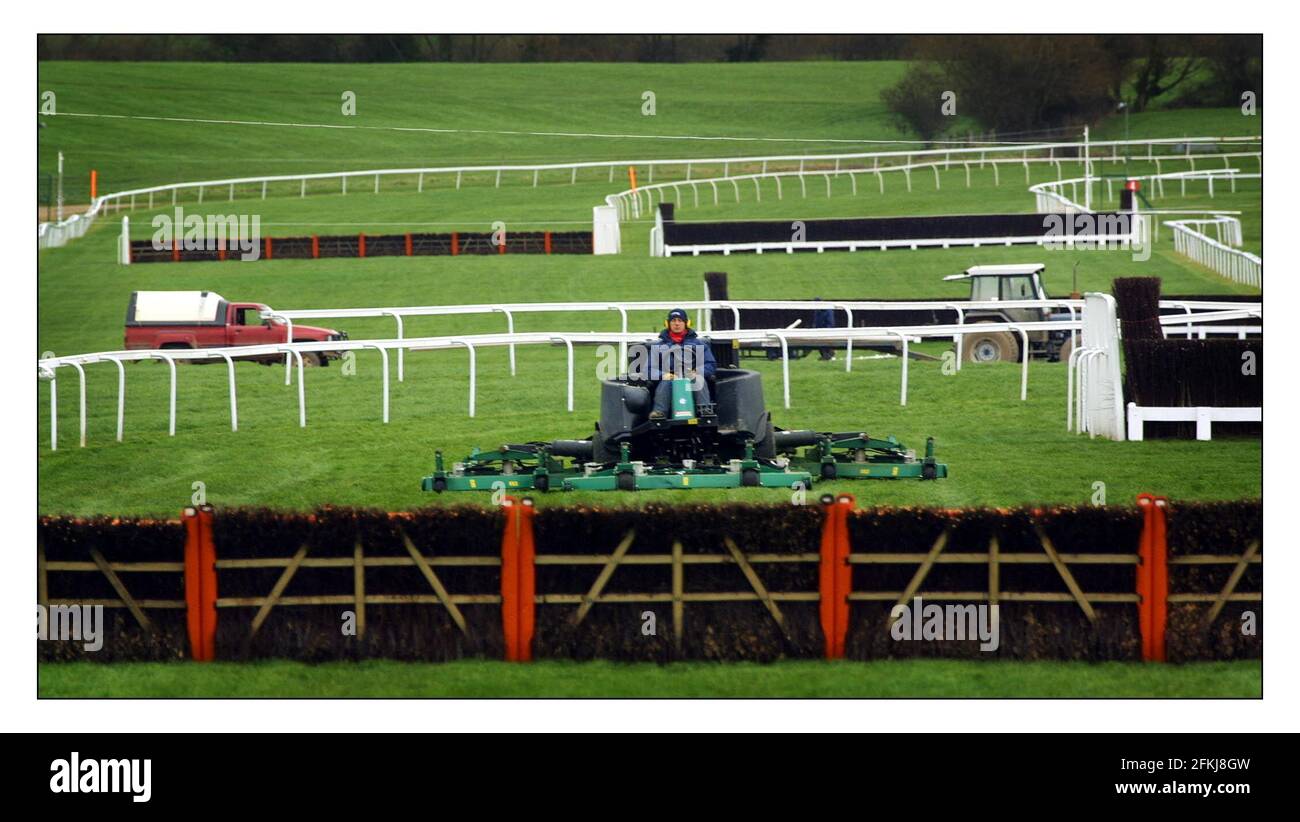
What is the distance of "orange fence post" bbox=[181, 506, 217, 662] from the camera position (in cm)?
1145

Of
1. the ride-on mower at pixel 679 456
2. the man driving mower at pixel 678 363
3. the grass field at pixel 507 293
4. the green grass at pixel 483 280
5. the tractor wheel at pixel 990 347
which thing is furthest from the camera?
the tractor wheel at pixel 990 347

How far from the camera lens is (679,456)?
1577 centimetres

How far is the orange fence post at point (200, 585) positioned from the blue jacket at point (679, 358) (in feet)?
17.3

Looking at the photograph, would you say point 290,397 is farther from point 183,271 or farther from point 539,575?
point 183,271

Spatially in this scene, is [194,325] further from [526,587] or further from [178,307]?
[526,587]

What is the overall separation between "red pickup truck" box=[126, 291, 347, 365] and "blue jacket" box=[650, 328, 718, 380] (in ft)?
42.6

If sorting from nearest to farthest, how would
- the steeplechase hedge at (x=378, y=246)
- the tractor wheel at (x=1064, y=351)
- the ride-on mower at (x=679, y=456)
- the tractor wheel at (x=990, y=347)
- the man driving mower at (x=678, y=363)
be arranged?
the ride-on mower at (x=679, y=456) < the man driving mower at (x=678, y=363) < the tractor wheel at (x=1064, y=351) < the tractor wheel at (x=990, y=347) < the steeplechase hedge at (x=378, y=246)

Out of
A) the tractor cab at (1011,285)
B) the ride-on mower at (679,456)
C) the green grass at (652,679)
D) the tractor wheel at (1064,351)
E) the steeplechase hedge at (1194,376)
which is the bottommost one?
the green grass at (652,679)

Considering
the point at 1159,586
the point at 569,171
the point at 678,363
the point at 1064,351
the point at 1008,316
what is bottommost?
the point at 1159,586

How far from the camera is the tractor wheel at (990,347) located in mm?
24844

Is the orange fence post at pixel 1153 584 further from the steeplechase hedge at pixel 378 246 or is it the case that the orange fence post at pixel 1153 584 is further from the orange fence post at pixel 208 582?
the steeplechase hedge at pixel 378 246

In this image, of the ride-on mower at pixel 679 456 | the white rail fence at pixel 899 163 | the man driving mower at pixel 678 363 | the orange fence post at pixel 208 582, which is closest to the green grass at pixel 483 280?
the ride-on mower at pixel 679 456

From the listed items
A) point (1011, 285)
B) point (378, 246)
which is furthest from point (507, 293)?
point (1011, 285)

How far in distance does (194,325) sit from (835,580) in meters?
19.4
